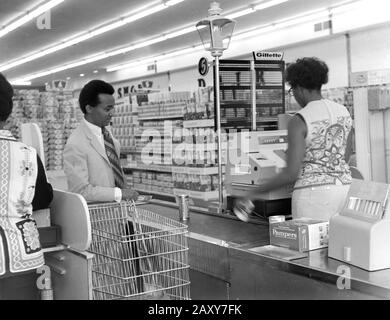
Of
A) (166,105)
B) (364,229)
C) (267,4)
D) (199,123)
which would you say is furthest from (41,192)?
(267,4)

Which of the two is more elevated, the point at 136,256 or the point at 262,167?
the point at 262,167

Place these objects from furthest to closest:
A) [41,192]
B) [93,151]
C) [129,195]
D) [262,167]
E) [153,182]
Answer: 1. [153,182]
2. [262,167]
3. [93,151]
4. [129,195]
5. [41,192]

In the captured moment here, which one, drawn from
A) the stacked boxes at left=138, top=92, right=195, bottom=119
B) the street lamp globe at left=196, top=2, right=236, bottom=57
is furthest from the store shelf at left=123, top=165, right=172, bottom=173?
the street lamp globe at left=196, top=2, right=236, bottom=57

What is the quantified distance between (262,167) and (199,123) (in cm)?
434

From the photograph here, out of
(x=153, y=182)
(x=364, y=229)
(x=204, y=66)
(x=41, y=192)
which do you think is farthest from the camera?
(x=153, y=182)

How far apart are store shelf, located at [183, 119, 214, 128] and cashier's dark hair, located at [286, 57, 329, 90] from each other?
4475mm

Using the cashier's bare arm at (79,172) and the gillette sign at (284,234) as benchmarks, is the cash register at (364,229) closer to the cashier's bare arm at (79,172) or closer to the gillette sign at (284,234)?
the gillette sign at (284,234)

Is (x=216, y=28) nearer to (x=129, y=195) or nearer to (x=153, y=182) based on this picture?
(x=129, y=195)

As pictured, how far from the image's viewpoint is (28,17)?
8391 millimetres

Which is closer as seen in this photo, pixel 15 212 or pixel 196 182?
pixel 15 212

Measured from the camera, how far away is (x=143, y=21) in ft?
39.5

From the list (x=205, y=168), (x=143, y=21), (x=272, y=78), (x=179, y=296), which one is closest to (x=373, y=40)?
(x=143, y=21)
